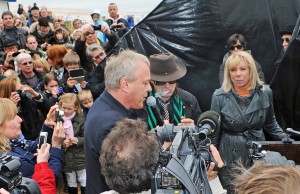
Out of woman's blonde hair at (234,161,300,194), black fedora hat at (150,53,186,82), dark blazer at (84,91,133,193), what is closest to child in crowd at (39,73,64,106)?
black fedora hat at (150,53,186,82)

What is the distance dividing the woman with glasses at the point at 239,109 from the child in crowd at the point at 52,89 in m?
2.10

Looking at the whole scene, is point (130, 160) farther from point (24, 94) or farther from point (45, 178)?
point (24, 94)

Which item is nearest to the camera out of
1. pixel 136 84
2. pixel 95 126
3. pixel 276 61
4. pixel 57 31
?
pixel 95 126

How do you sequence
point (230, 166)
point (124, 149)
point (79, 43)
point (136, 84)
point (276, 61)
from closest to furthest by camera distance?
point (124, 149) → point (136, 84) → point (230, 166) → point (276, 61) → point (79, 43)

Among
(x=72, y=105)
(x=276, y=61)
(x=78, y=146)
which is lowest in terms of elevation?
(x=78, y=146)

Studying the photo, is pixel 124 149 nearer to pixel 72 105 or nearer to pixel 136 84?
pixel 136 84

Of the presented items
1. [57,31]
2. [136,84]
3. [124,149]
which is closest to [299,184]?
[124,149]

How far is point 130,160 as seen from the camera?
1884 millimetres

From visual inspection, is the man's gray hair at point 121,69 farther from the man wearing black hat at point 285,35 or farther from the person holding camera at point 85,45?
the person holding camera at point 85,45

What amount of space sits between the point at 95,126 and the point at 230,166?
176 centimetres

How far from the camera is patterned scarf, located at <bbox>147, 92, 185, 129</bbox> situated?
3875 millimetres

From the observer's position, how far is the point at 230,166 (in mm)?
3980

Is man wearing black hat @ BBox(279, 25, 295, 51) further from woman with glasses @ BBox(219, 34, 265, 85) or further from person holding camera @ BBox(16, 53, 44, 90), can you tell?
person holding camera @ BBox(16, 53, 44, 90)

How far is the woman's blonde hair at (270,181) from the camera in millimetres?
1405
